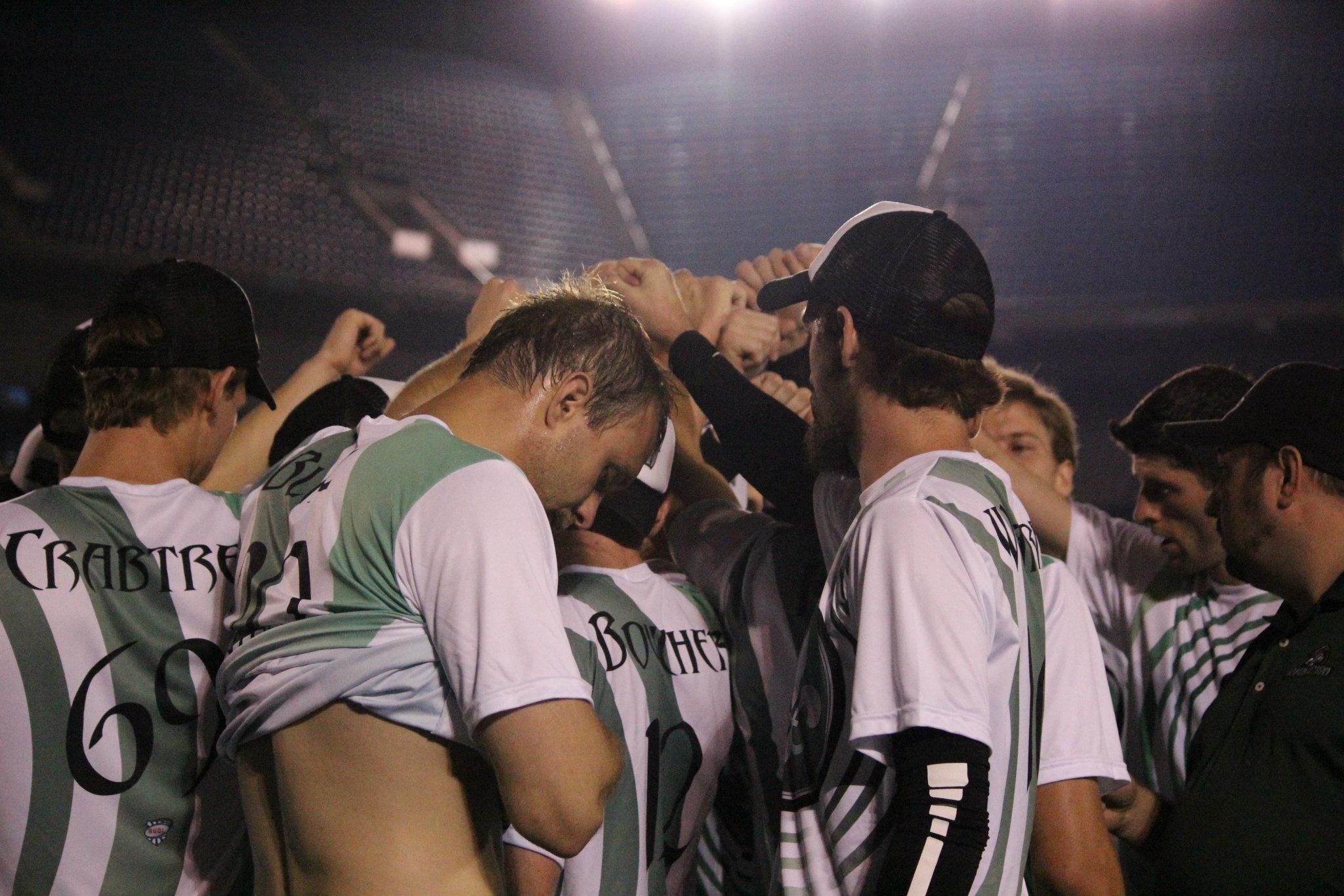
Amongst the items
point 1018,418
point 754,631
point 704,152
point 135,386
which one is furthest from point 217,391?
point 704,152

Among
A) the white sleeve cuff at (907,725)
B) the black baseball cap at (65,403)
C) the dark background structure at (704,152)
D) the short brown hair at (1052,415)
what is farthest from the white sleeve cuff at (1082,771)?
the dark background structure at (704,152)

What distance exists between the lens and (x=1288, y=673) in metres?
1.59

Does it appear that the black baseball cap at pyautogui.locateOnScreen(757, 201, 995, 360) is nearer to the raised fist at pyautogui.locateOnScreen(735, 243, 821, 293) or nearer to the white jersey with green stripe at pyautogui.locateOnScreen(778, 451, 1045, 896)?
the white jersey with green stripe at pyautogui.locateOnScreen(778, 451, 1045, 896)

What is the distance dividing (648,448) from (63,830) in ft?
3.05

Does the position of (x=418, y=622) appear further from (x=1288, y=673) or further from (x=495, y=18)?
(x=495, y=18)

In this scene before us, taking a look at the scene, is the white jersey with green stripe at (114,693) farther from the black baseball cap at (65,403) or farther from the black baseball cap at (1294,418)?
the black baseball cap at (1294,418)

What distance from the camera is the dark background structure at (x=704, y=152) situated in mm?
6066

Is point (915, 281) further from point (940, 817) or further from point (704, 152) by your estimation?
point (704, 152)

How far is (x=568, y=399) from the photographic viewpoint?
1.26m

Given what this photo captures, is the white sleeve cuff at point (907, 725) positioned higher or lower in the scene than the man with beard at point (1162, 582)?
higher

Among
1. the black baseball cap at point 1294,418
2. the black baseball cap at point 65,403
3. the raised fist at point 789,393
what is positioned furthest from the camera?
the raised fist at point 789,393

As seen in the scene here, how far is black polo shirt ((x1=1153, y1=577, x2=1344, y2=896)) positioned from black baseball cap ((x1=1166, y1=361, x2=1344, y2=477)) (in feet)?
0.67

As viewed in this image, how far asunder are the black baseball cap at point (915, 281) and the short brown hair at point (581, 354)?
28 centimetres

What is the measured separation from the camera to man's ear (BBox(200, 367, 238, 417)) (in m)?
1.58
